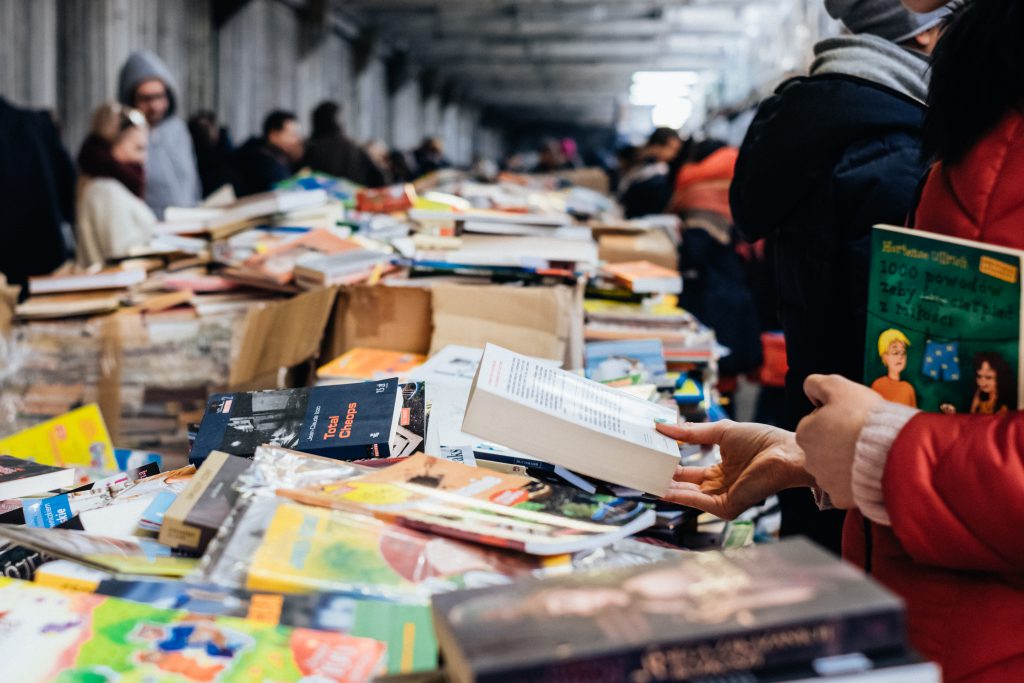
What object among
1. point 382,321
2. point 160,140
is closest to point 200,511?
point 382,321

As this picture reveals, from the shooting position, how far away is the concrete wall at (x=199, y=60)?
6012 millimetres

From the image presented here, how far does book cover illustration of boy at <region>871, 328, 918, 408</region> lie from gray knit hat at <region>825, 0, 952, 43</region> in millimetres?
1134

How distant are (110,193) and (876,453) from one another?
333cm

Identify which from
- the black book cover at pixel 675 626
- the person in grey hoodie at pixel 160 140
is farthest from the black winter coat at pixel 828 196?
the person in grey hoodie at pixel 160 140

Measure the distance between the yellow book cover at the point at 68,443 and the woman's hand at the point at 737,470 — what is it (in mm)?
1303

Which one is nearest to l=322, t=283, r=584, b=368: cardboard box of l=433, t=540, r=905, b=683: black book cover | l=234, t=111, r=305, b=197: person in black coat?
l=433, t=540, r=905, b=683: black book cover

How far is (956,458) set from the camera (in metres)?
0.84

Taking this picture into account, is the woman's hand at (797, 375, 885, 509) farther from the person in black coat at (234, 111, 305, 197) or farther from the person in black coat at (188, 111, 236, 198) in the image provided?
the person in black coat at (188, 111, 236, 198)

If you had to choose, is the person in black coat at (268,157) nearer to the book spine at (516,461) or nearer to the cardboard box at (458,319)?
the cardboard box at (458,319)

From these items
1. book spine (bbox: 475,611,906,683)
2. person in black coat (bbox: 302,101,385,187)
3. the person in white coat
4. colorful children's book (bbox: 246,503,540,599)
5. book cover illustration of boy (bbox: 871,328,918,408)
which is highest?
person in black coat (bbox: 302,101,385,187)

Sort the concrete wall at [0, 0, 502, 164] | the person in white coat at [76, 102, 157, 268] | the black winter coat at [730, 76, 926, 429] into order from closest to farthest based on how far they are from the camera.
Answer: the black winter coat at [730, 76, 926, 429], the person in white coat at [76, 102, 157, 268], the concrete wall at [0, 0, 502, 164]

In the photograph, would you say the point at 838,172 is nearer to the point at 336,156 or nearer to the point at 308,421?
the point at 308,421

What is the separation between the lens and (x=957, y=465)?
2.73 ft

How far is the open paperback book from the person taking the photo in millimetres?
1171
